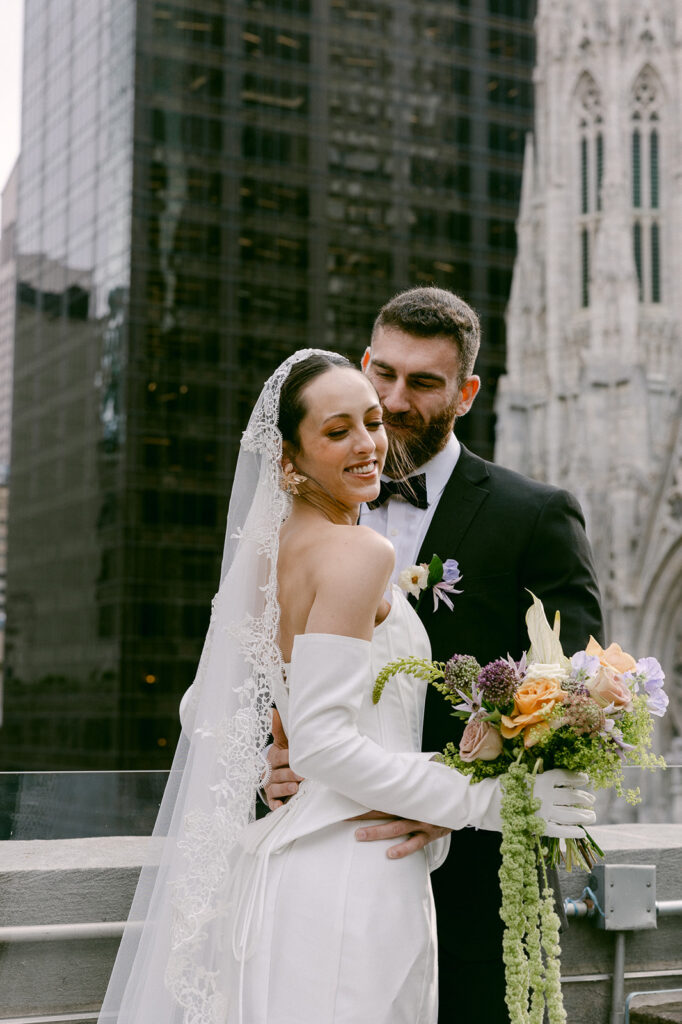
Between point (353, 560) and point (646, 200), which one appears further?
point (646, 200)

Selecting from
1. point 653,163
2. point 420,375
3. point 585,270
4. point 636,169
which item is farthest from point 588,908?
point 653,163

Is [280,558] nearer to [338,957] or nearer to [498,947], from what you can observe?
[338,957]

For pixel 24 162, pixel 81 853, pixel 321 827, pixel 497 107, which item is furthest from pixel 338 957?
pixel 24 162

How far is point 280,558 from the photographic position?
2654 millimetres

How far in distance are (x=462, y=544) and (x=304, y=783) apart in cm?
82

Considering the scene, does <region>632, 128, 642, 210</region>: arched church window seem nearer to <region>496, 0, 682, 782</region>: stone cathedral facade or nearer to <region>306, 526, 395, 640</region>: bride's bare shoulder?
<region>496, 0, 682, 782</region>: stone cathedral facade

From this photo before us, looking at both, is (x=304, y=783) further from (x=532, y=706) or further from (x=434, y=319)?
(x=434, y=319)

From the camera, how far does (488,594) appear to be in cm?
309

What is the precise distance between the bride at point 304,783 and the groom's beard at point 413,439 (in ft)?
1.76

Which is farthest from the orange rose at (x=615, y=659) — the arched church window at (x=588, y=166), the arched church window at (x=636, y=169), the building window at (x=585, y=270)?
the arched church window at (x=636, y=169)

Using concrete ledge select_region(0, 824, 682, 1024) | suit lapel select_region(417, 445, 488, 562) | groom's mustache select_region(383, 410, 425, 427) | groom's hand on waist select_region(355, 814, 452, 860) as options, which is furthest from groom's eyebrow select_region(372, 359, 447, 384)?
concrete ledge select_region(0, 824, 682, 1024)

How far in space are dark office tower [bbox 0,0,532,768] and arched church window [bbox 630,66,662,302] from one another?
1195 cm

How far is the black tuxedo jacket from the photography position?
2.95 meters

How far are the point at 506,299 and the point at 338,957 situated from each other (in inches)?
1801
